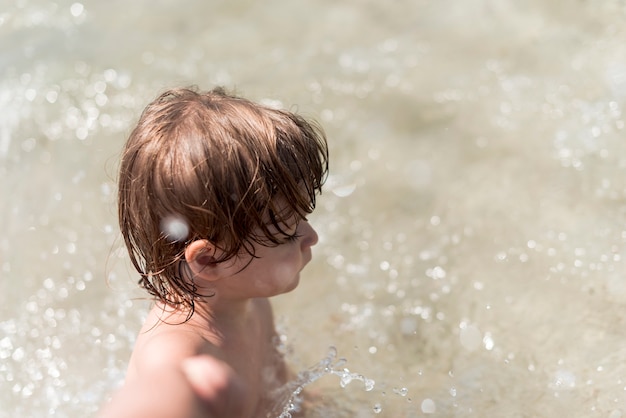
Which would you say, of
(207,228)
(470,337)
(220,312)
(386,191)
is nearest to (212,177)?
(207,228)

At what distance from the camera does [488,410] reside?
2066 millimetres

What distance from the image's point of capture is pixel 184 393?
1.64m

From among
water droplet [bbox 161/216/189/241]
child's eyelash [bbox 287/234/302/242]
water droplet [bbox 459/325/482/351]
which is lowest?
water droplet [bbox 459/325/482/351]

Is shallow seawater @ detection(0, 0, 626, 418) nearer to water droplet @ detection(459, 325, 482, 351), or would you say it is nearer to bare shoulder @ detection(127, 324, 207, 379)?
water droplet @ detection(459, 325, 482, 351)

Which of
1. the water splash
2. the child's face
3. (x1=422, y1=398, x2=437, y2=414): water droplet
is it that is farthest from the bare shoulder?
(x1=422, y1=398, x2=437, y2=414): water droplet

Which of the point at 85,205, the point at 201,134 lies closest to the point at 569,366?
the point at 201,134

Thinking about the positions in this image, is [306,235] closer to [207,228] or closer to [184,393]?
[207,228]

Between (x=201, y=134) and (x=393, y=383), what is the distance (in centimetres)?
99

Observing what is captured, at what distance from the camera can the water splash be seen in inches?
80.9

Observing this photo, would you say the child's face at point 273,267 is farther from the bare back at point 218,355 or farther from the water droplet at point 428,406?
the water droplet at point 428,406

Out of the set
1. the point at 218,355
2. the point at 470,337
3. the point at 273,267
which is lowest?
the point at 470,337

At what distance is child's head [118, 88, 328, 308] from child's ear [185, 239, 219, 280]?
0.01 metres

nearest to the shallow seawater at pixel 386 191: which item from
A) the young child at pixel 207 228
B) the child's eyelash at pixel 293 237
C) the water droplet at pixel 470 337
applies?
the water droplet at pixel 470 337

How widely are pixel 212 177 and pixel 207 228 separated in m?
0.11
